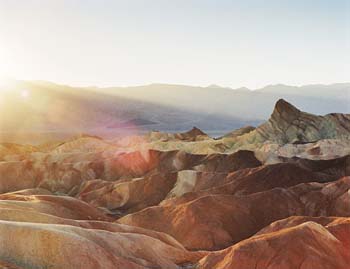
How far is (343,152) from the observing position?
112125 millimetres

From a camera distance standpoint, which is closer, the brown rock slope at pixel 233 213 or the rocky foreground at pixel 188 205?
the rocky foreground at pixel 188 205

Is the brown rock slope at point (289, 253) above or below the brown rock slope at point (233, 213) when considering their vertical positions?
above

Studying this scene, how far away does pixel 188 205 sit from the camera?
6694cm

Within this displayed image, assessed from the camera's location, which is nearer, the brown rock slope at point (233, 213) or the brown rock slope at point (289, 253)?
the brown rock slope at point (289, 253)

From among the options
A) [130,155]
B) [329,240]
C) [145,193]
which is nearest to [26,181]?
[130,155]

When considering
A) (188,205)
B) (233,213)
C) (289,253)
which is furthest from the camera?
(188,205)

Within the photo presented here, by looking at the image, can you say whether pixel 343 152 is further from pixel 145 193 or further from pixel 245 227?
pixel 245 227

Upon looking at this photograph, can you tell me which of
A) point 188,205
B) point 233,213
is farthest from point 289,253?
point 188,205

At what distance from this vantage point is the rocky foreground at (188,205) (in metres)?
36.8

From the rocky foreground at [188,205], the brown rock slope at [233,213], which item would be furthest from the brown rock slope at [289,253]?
the brown rock slope at [233,213]

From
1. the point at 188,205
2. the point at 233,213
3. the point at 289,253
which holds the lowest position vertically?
the point at 233,213

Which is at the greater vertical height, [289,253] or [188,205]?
[289,253]

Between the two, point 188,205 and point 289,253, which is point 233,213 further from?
point 289,253

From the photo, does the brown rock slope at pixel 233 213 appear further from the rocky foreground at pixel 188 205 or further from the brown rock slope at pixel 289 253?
the brown rock slope at pixel 289 253
